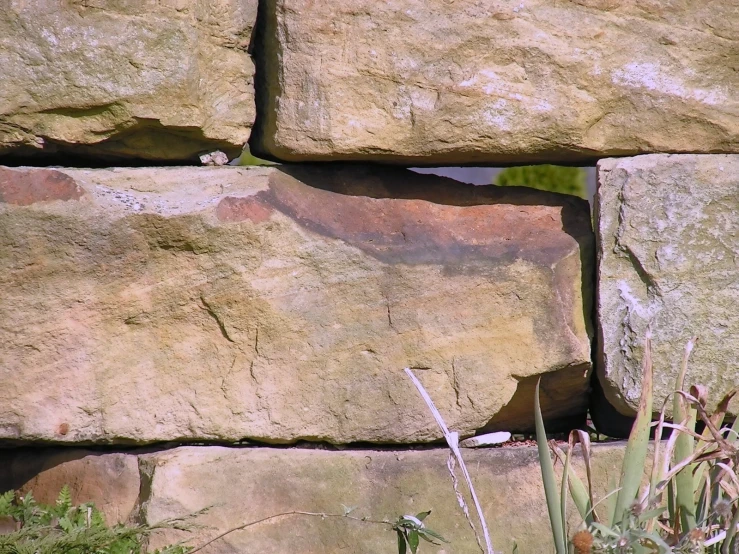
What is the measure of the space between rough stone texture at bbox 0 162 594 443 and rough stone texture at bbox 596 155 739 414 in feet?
0.45

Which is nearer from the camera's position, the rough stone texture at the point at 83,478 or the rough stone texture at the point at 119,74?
the rough stone texture at the point at 119,74

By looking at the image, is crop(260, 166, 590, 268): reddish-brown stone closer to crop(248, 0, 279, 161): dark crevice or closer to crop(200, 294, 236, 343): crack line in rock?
crop(248, 0, 279, 161): dark crevice

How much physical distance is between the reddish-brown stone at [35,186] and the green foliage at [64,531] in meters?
0.71

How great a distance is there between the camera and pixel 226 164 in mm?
2314

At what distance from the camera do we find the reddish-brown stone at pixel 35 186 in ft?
6.59

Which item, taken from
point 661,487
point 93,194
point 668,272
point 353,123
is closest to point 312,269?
point 353,123

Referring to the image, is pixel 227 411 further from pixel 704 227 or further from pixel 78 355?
pixel 704 227

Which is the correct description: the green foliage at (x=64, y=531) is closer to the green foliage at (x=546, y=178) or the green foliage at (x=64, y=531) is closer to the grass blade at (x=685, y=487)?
the grass blade at (x=685, y=487)

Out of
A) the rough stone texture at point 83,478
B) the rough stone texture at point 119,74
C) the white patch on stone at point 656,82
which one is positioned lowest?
the rough stone texture at point 83,478

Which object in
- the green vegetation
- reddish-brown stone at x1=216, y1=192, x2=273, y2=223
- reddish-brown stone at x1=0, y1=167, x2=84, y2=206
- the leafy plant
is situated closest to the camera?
the leafy plant

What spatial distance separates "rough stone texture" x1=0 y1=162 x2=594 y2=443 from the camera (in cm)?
206

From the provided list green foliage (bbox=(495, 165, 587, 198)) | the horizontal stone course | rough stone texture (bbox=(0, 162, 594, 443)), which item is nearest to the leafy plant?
the horizontal stone course

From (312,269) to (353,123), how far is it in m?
0.38

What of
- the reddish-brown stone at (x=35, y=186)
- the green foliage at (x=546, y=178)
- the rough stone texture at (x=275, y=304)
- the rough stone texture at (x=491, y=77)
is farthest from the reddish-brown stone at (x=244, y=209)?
the green foliage at (x=546, y=178)
